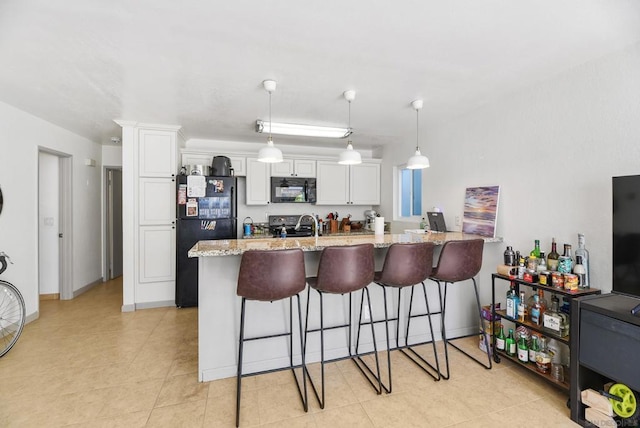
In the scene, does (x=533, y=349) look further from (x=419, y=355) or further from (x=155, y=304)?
(x=155, y=304)

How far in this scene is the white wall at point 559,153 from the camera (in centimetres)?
204

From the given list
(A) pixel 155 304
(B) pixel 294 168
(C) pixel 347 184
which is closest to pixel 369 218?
(C) pixel 347 184

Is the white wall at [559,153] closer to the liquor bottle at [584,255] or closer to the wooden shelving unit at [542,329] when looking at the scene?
the liquor bottle at [584,255]

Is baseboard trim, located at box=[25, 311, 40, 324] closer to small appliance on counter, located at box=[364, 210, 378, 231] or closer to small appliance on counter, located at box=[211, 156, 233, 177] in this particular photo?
small appliance on counter, located at box=[211, 156, 233, 177]

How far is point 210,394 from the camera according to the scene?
6.85 ft

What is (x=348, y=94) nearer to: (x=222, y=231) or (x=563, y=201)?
(x=563, y=201)

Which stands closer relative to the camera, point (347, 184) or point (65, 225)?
point (65, 225)

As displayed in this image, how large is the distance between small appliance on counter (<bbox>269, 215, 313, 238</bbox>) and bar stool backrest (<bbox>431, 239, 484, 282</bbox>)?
259 centimetres

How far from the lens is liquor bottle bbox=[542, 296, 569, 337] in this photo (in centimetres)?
210

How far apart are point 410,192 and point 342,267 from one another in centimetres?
297

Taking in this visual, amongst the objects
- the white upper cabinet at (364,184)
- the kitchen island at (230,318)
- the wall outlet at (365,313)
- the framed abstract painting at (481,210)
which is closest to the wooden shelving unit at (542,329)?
the framed abstract painting at (481,210)

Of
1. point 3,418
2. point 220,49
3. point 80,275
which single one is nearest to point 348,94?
point 220,49

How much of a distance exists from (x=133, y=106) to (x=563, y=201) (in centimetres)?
411

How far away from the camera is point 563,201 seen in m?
2.36
